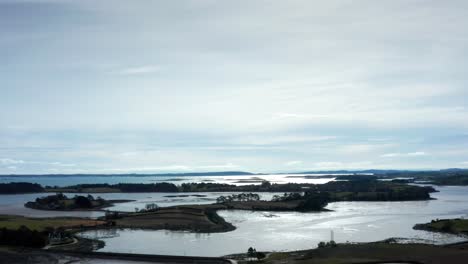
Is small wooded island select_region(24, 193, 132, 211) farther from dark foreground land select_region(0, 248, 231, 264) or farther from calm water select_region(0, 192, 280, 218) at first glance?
dark foreground land select_region(0, 248, 231, 264)

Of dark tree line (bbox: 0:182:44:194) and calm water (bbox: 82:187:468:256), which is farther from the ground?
dark tree line (bbox: 0:182:44:194)

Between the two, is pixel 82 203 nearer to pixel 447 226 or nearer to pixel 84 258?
pixel 84 258

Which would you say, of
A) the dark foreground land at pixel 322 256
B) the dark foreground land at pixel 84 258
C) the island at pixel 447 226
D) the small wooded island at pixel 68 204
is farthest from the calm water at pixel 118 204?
the island at pixel 447 226

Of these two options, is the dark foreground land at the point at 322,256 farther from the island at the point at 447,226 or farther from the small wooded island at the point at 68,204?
the small wooded island at the point at 68,204

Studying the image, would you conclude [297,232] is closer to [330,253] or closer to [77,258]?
[330,253]

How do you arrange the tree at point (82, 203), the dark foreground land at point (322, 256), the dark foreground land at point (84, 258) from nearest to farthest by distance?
the dark foreground land at point (322, 256)
the dark foreground land at point (84, 258)
the tree at point (82, 203)

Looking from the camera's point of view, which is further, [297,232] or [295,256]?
[297,232]

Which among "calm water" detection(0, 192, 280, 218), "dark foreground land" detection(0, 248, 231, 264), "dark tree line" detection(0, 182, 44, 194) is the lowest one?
"dark foreground land" detection(0, 248, 231, 264)

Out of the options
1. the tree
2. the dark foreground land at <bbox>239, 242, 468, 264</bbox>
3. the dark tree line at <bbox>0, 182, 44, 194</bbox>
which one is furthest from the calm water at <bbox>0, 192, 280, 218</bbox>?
the dark foreground land at <bbox>239, 242, 468, 264</bbox>

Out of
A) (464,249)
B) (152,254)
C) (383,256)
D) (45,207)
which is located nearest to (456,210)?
(464,249)
